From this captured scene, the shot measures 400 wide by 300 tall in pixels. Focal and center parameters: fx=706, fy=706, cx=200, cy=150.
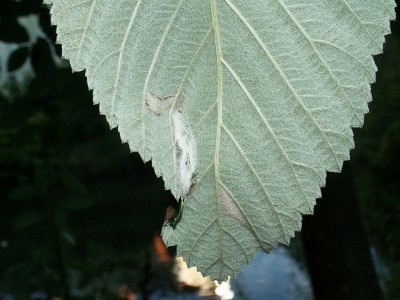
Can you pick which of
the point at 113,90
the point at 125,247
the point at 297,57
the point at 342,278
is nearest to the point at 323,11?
the point at 297,57

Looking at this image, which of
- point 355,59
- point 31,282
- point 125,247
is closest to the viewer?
point 355,59

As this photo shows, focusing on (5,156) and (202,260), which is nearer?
(202,260)

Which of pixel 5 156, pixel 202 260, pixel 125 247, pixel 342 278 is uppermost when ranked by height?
pixel 202 260

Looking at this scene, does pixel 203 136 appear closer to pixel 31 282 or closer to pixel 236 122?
pixel 236 122

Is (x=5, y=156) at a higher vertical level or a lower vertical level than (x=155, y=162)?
lower

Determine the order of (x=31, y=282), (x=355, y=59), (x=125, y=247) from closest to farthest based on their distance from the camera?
(x=355, y=59)
(x=31, y=282)
(x=125, y=247)

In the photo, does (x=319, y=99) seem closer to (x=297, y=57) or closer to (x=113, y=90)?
(x=297, y=57)

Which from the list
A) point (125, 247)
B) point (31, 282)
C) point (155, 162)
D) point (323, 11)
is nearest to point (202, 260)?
point (155, 162)
